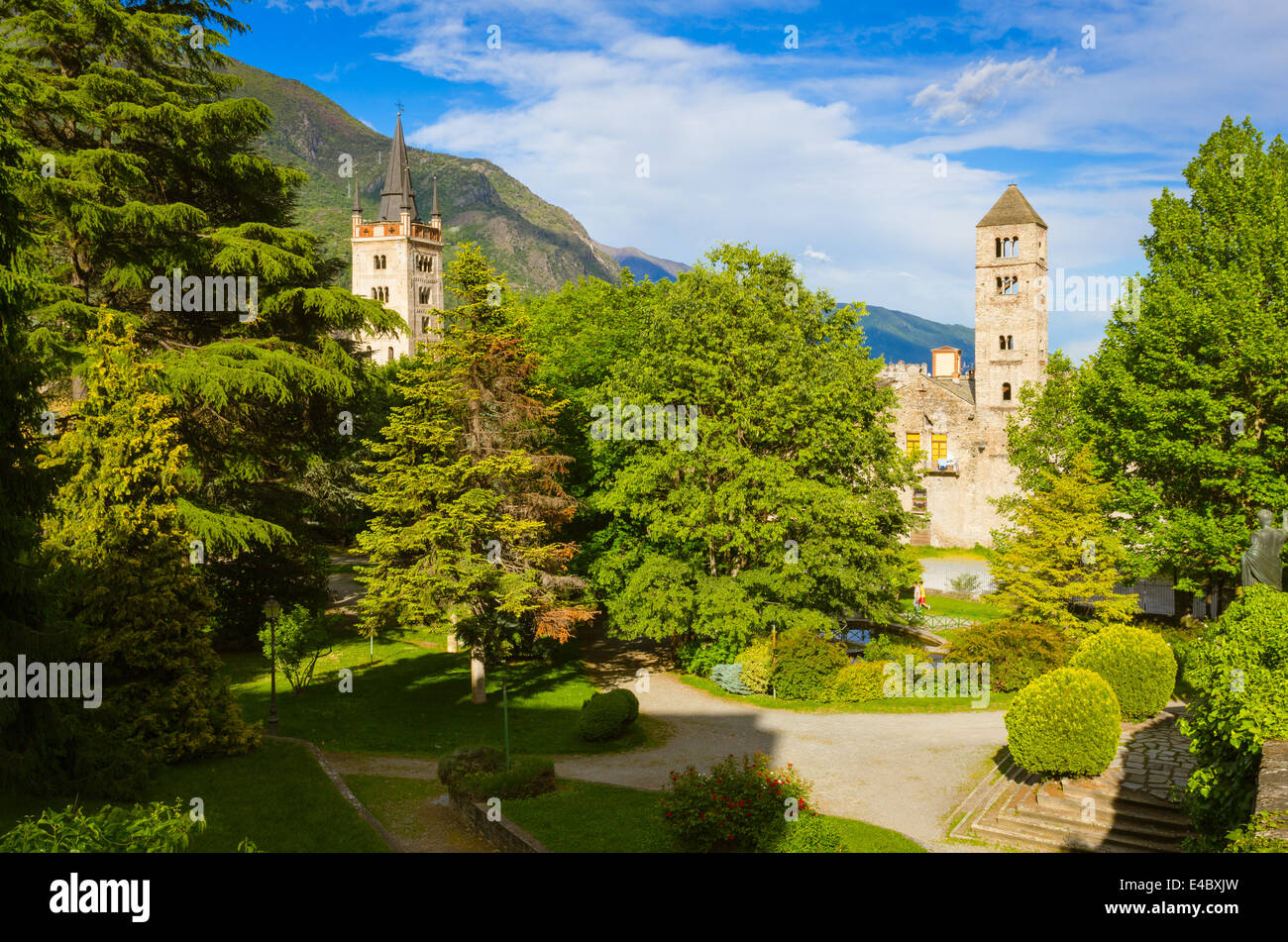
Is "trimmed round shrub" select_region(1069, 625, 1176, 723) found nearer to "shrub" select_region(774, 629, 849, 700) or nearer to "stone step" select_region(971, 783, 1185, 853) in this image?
"stone step" select_region(971, 783, 1185, 853)

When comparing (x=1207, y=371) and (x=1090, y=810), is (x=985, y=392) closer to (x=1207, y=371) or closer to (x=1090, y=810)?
(x=1207, y=371)

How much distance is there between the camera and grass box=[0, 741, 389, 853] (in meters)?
12.7

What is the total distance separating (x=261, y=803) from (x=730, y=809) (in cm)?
789

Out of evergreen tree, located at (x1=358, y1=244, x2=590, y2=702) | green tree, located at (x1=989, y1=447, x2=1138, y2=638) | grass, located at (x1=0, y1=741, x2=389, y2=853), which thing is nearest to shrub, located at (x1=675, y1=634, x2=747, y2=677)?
evergreen tree, located at (x1=358, y1=244, x2=590, y2=702)

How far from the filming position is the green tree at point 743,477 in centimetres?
2616

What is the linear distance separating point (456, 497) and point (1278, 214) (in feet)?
79.4

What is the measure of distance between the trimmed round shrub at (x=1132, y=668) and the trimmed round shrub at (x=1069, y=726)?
15.2 ft

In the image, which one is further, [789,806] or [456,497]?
[456,497]

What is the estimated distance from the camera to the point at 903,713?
24.1m

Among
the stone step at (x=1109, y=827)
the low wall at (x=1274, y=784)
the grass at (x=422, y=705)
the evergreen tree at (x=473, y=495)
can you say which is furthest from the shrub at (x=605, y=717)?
the low wall at (x=1274, y=784)

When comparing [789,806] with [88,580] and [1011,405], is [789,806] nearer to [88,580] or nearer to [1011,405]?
[88,580]

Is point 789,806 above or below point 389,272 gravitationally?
below

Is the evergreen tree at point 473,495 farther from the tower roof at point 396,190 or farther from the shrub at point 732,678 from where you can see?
the tower roof at point 396,190
